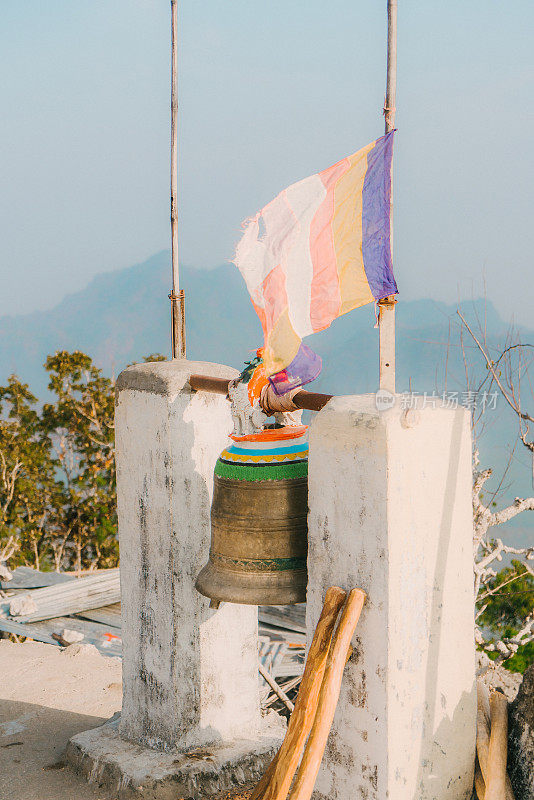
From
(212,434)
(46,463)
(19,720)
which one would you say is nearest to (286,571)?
(212,434)

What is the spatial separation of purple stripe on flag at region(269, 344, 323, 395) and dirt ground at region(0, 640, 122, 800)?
233 centimetres

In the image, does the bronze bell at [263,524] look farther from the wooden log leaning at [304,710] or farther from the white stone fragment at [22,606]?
the white stone fragment at [22,606]

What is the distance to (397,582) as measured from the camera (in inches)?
95.0

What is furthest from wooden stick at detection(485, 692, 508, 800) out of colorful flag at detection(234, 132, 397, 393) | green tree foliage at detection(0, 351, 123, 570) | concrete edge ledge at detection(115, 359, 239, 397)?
green tree foliage at detection(0, 351, 123, 570)

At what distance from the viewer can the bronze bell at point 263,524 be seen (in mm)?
2689

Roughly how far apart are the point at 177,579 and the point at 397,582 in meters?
1.68

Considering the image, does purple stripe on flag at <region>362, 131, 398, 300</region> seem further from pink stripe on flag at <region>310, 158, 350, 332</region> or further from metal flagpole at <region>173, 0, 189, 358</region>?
metal flagpole at <region>173, 0, 189, 358</region>

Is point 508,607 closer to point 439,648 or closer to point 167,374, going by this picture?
point 167,374

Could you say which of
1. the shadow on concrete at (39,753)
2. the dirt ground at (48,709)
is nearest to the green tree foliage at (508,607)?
the dirt ground at (48,709)

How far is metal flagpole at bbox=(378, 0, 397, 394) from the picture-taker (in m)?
2.44

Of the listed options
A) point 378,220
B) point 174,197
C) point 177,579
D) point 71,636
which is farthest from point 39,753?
point 71,636

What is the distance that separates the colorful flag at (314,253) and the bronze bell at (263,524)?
399 millimetres

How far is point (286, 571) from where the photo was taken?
2.72m

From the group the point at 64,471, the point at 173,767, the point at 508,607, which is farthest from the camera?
the point at 64,471
